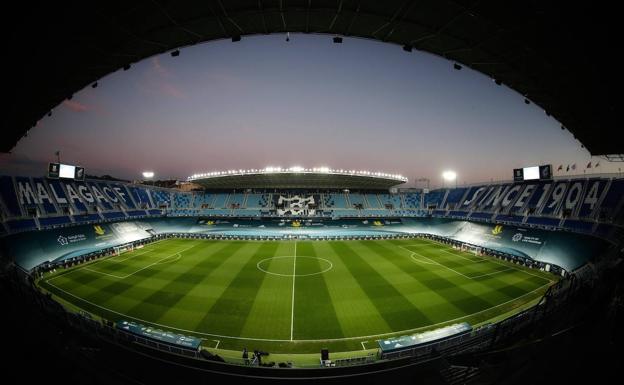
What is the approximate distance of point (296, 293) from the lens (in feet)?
66.0

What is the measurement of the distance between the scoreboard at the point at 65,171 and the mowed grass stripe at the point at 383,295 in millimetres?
46001

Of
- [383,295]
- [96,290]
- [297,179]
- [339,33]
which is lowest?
[96,290]

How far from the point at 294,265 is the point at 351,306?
36.1 ft

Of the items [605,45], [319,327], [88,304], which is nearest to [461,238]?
[319,327]

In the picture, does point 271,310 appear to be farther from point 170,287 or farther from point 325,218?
point 325,218

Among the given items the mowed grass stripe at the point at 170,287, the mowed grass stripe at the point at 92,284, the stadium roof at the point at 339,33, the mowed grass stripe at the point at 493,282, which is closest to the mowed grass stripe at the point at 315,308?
the mowed grass stripe at the point at 170,287

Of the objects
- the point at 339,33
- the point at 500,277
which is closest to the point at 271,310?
the point at 339,33

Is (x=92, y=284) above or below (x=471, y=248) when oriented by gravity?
below

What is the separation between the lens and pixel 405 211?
5875 cm

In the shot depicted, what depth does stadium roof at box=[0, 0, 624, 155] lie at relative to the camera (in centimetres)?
746

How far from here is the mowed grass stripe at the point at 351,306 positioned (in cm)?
1510

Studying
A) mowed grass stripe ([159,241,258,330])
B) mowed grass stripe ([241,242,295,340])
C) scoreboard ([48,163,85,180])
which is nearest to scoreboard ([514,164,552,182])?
mowed grass stripe ([241,242,295,340])

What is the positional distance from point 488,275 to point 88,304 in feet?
112

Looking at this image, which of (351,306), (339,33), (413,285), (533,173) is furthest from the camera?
(533,173)
